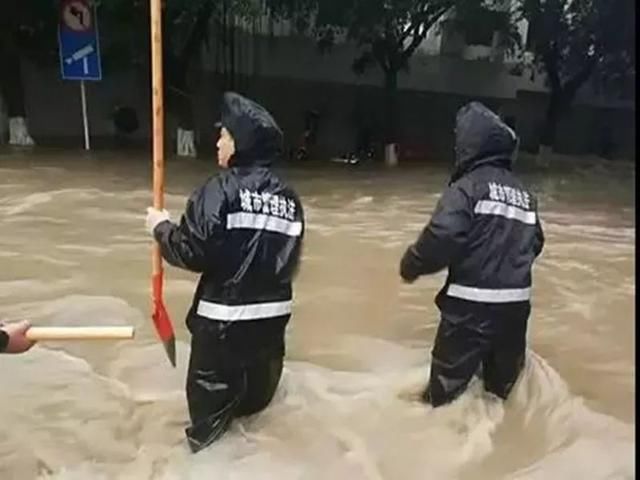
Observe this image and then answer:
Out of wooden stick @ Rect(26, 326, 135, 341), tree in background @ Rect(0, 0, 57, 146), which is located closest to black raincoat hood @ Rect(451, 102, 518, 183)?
wooden stick @ Rect(26, 326, 135, 341)

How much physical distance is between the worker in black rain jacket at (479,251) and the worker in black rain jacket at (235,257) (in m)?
0.68

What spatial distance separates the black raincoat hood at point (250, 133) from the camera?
154 inches

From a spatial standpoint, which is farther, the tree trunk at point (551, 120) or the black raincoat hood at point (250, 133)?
the tree trunk at point (551, 120)

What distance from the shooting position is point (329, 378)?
5062mm

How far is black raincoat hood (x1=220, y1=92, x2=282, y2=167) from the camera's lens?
3.91 meters

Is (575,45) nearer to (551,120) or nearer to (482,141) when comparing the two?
(551,120)

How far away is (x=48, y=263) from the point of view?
24.5ft

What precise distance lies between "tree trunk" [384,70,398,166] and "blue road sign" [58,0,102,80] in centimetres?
504

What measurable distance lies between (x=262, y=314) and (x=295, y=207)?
0.44 meters

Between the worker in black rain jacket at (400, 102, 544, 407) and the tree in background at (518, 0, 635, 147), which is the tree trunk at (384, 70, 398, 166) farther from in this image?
the worker in black rain jacket at (400, 102, 544, 407)

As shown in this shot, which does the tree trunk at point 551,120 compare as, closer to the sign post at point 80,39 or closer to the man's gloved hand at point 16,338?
the sign post at point 80,39

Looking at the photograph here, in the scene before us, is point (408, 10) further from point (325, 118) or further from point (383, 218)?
point (383, 218)

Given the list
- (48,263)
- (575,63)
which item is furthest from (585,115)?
(48,263)

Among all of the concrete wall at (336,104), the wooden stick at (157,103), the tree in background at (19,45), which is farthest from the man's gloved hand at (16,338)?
the concrete wall at (336,104)
